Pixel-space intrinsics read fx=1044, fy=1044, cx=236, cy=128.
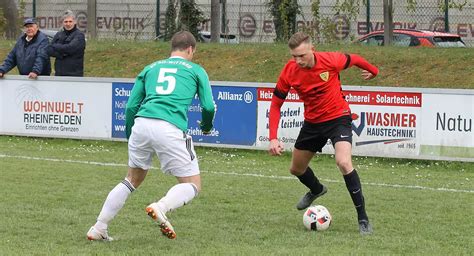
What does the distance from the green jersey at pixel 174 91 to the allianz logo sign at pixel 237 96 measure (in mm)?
7244

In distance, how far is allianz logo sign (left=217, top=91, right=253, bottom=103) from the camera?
15.4 metres

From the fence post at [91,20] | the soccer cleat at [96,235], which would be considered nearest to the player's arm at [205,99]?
the soccer cleat at [96,235]

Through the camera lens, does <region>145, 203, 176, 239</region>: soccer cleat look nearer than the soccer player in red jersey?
Yes

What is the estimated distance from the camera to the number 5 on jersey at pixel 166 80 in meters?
8.05

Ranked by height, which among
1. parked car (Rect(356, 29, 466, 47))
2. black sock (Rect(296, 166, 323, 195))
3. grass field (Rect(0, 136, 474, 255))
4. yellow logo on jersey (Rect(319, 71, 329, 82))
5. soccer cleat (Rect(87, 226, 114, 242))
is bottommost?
grass field (Rect(0, 136, 474, 255))

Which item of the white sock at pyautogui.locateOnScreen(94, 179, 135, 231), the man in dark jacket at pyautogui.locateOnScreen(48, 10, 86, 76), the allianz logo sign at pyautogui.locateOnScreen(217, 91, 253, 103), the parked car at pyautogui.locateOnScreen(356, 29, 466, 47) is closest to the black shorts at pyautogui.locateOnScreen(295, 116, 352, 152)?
the white sock at pyautogui.locateOnScreen(94, 179, 135, 231)

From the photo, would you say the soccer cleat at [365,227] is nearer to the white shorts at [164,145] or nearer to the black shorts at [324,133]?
the black shorts at [324,133]

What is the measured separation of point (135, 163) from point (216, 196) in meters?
3.03

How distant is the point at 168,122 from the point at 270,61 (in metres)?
13.5

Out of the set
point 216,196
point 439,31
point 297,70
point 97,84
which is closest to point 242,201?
point 216,196

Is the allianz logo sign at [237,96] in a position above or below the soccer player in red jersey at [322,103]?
below

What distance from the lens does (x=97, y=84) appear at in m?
16.4

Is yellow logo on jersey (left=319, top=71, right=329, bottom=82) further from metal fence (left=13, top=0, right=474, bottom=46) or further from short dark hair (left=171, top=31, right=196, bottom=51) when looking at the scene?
metal fence (left=13, top=0, right=474, bottom=46)

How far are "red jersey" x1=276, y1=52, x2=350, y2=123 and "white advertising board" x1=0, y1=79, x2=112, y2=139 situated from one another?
7.45 meters
